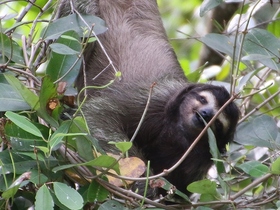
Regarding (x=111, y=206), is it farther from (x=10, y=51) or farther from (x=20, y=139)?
(x=10, y=51)

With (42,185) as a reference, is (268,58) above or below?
above

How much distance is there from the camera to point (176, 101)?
16.5ft

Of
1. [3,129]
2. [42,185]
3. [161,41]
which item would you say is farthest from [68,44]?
[161,41]

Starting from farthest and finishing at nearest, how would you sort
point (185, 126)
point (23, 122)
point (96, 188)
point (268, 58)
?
point (185, 126)
point (268, 58)
point (96, 188)
point (23, 122)

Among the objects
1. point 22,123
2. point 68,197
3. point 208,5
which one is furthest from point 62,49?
point 208,5

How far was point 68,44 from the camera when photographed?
357cm

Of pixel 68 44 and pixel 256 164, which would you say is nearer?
pixel 256 164

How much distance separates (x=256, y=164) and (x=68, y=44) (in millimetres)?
1307

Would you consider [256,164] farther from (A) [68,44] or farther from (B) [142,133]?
(B) [142,133]

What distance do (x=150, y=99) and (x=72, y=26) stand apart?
139cm

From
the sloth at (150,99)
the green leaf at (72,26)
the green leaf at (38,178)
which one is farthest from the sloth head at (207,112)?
the green leaf at (38,178)

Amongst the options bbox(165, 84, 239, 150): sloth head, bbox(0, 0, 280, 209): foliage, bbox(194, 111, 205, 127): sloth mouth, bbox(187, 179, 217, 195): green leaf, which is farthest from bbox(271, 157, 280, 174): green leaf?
bbox(194, 111, 205, 127): sloth mouth

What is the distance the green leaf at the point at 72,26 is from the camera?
373 centimetres

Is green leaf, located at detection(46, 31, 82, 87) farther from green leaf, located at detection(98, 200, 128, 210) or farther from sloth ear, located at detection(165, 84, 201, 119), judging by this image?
sloth ear, located at detection(165, 84, 201, 119)
